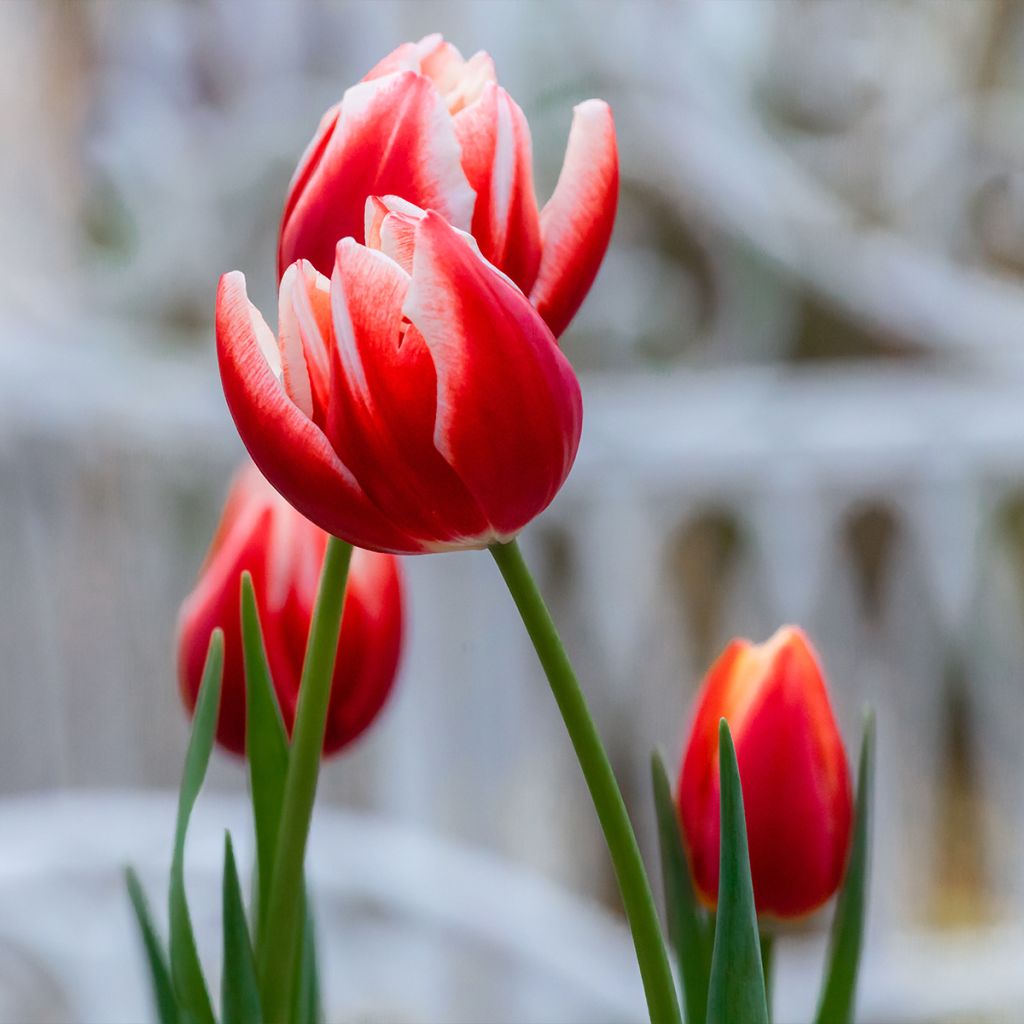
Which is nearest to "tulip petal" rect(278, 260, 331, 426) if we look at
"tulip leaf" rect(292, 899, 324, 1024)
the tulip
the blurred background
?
the tulip

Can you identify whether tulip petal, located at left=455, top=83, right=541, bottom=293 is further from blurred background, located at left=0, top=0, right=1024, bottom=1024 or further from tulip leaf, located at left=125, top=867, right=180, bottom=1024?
blurred background, located at left=0, top=0, right=1024, bottom=1024

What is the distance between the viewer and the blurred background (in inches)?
31.7

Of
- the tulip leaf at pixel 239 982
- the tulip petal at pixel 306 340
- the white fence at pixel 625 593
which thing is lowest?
the tulip leaf at pixel 239 982

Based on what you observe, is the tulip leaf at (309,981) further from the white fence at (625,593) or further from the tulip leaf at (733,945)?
the white fence at (625,593)

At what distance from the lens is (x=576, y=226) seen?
173mm

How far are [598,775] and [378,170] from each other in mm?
86

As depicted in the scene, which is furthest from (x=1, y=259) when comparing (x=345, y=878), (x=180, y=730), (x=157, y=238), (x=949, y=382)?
(x=949, y=382)

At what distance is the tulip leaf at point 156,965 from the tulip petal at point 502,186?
127 mm

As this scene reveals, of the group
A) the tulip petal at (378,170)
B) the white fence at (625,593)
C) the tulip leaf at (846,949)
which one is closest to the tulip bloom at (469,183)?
the tulip petal at (378,170)

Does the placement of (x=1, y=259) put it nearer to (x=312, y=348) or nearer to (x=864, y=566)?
(x=864, y=566)

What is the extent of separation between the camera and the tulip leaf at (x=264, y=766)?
0.68 feet

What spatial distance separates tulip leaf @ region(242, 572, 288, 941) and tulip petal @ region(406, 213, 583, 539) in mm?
68

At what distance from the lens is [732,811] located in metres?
0.17

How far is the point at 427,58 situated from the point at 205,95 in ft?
2.26
